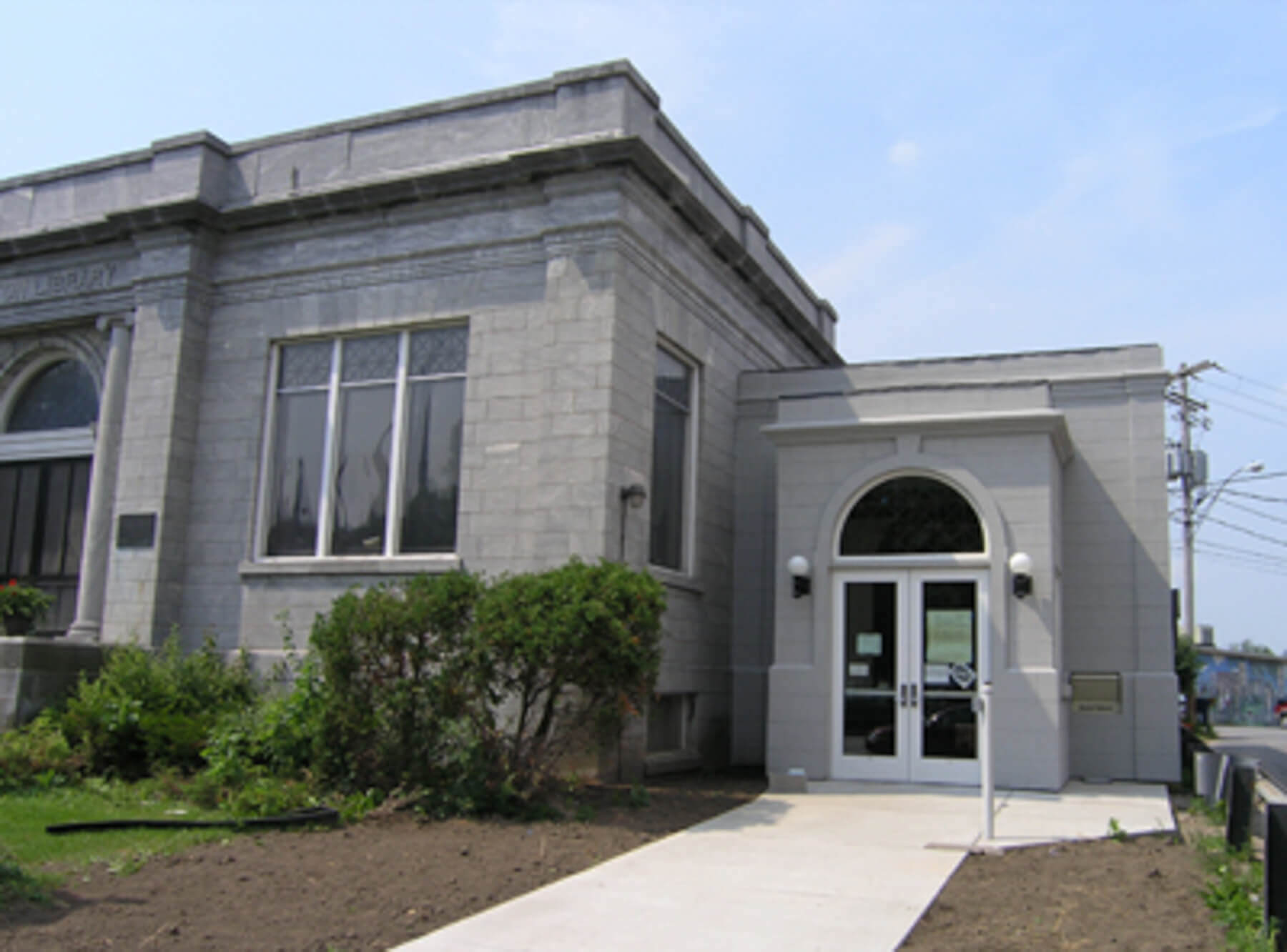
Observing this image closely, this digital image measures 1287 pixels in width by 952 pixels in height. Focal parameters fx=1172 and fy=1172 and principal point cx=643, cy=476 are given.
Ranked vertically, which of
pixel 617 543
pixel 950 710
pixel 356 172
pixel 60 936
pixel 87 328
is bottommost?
pixel 60 936

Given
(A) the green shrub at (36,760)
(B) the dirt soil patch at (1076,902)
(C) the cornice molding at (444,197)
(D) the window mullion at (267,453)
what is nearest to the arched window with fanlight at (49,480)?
(C) the cornice molding at (444,197)

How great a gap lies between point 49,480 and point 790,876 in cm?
1274

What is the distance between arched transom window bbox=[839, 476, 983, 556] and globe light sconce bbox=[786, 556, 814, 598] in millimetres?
493

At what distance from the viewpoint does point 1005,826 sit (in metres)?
9.84

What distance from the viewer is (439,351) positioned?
44.9 ft

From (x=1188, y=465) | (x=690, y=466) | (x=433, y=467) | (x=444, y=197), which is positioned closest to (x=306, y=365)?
(x=433, y=467)

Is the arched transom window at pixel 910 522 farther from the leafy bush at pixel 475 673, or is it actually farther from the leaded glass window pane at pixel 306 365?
the leaded glass window pane at pixel 306 365

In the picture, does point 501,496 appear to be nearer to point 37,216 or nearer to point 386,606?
point 386,606

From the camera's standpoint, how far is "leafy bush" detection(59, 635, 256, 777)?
11734 mm

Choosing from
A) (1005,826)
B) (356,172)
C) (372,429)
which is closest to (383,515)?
(372,429)

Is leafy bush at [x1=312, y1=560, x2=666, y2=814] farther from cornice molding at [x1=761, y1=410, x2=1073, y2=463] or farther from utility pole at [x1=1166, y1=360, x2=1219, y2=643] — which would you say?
utility pole at [x1=1166, y1=360, x2=1219, y2=643]

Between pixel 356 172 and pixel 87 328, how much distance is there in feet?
15.6

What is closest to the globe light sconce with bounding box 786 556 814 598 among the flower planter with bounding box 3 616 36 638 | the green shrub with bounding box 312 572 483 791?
the green shrub with bounding box 312 572 483 791

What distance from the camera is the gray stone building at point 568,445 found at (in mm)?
12422
